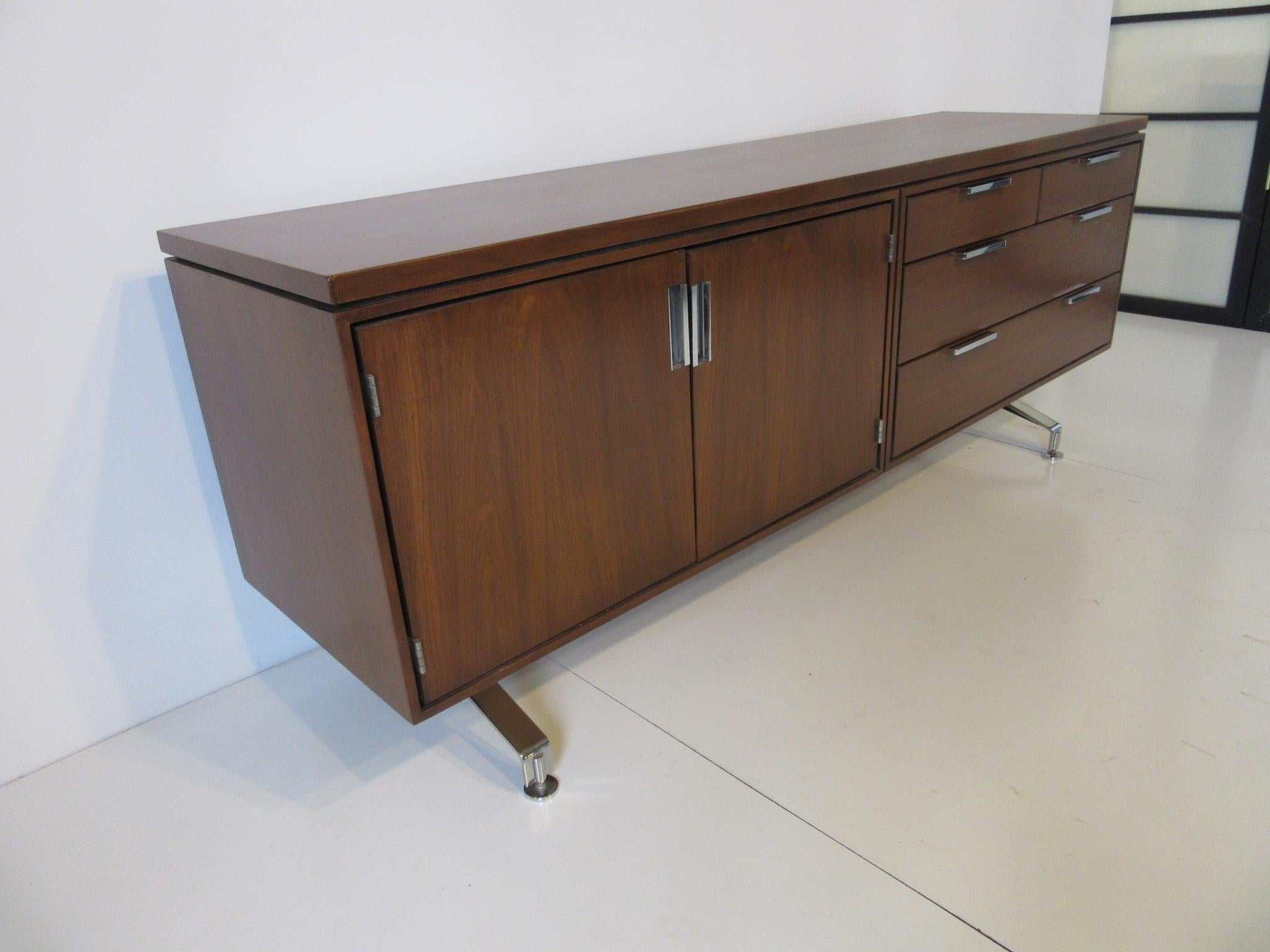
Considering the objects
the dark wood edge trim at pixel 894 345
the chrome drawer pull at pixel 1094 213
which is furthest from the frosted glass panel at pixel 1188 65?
the dark wood edge trim at pixel 894 345

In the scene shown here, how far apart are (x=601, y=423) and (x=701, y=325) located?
251mm

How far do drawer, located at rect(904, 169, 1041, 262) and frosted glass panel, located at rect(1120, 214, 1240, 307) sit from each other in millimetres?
1715

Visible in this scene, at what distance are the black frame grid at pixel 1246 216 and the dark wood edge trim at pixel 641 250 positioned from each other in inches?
94.7

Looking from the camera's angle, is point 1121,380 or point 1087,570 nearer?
point 1087,570

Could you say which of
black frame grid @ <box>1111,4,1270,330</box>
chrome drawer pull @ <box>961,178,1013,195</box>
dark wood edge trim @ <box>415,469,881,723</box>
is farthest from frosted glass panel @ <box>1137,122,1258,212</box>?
dark wood edge trim @ <box>415,469,881,723</box>

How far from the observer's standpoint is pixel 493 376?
1.25 metres

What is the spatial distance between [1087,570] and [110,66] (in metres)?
2.07

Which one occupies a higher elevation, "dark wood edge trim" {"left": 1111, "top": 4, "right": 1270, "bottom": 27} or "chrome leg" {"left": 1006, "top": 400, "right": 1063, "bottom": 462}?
"dark wood edge trim" {"left": 1111, "top": 4, "right": 1270, "bottom": 27}

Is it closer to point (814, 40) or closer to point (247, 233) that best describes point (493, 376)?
point (247, 233)

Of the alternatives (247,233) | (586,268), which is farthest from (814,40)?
(247,233)

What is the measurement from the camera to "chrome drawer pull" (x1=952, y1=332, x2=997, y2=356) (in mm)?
2072

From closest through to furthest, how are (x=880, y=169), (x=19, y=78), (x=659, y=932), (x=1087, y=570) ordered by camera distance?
(x=659, y=932) → (x=19, y=78) → (x=880, y=169) → (x=1087, y=570)

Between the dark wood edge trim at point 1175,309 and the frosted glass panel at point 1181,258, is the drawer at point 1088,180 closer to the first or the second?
the frosted glass panel at point 1181,258

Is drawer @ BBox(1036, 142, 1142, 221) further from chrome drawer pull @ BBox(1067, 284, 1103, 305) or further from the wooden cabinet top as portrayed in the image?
chrome drawer pull @ BBox(1067, 284, 1103, 305)
